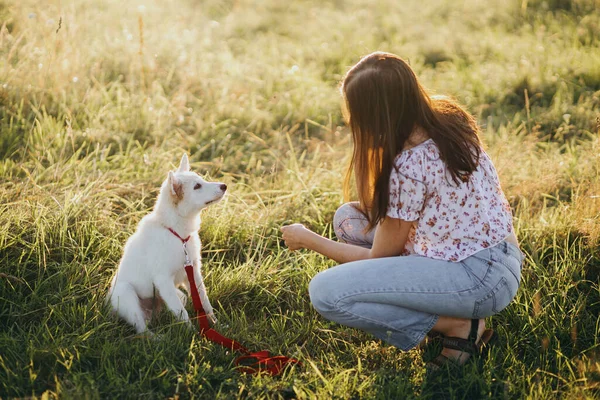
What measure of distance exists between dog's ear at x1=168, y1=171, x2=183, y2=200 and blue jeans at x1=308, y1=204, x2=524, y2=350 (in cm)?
86

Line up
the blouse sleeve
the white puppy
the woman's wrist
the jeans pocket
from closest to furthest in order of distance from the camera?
the blouse sleeve, the jeans pocket, the woman's wrist, the white puppy

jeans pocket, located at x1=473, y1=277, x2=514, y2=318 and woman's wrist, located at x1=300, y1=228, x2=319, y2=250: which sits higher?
woman's wrist, located at x1=300, y1=228, x2=319, y2=250

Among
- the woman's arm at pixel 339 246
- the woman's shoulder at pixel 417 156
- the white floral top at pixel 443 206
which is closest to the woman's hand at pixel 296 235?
the woman's arm at pixel 339 246

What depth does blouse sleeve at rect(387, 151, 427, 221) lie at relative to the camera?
97.8 inches

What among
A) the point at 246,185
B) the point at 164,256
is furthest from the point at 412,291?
the point at 246,185

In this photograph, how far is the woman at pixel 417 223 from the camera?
252 centimetres

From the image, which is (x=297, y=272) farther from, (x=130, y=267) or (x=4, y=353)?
(x=4, y=353)

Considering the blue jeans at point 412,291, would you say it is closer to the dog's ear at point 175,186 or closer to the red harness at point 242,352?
the red harness at point 242,352

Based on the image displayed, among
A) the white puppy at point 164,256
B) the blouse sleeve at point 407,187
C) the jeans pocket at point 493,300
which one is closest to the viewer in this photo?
the blouse sleeve at point 407,187

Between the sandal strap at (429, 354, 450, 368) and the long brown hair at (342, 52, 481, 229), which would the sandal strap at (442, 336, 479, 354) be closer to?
the sandal strap at (429, 354, 450, 368)

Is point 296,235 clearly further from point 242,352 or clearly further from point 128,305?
point 128,305

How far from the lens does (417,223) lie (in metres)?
2.65

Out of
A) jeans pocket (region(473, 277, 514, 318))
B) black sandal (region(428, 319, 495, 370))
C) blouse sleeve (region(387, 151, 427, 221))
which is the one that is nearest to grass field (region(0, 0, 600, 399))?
black sandal (region(428, 319, 495, 370))

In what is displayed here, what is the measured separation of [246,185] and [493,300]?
2050mm
